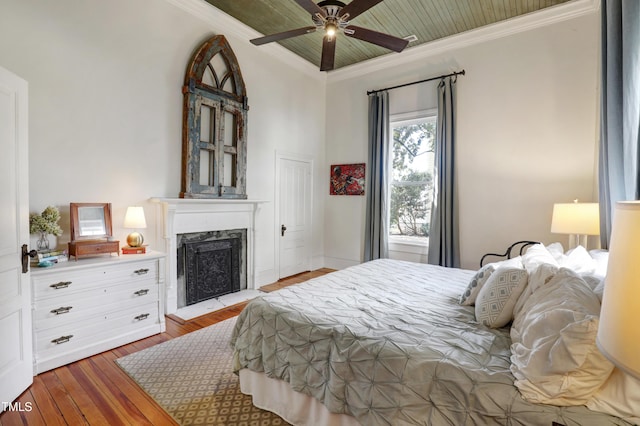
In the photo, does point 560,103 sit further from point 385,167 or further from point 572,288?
point 572,288

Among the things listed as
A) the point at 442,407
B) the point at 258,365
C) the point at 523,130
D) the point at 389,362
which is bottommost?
the point at 258,365

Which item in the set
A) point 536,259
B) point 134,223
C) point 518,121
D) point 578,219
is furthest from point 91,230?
point 518,121

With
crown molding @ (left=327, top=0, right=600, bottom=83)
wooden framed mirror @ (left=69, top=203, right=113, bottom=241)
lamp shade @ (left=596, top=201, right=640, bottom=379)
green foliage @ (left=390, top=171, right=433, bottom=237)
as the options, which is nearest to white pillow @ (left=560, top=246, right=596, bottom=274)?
lamp shade @ (left=596, top=201, right=640, bottom=379)

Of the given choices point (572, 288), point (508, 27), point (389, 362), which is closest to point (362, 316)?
point (389, 362)

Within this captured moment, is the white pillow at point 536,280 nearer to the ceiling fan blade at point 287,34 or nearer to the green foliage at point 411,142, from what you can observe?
the ceiling fan blade at point 287,34

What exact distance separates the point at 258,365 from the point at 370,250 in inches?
134

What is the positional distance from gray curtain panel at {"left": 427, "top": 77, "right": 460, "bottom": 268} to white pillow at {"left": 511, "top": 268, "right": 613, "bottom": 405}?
298 centimetres

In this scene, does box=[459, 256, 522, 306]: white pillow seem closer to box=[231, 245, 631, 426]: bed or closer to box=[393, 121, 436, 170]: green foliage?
box=[231, 245, 631, 426]: bed

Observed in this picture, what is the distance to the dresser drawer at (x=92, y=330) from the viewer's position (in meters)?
2.30

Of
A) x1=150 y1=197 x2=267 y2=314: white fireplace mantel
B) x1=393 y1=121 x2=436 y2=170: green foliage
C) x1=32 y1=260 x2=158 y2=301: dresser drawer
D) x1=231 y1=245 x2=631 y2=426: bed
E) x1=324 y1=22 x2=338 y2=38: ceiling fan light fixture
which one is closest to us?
x1=231 y1=245 x2=631 y2=426: bed

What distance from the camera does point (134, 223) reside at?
9.75ft

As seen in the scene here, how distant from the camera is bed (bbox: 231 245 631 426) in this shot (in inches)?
47.1

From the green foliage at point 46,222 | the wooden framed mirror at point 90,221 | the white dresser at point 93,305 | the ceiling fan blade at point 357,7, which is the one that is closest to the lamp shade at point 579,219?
the ceiling fan blade at point 357,7

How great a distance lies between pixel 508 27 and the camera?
3904 millimetres
